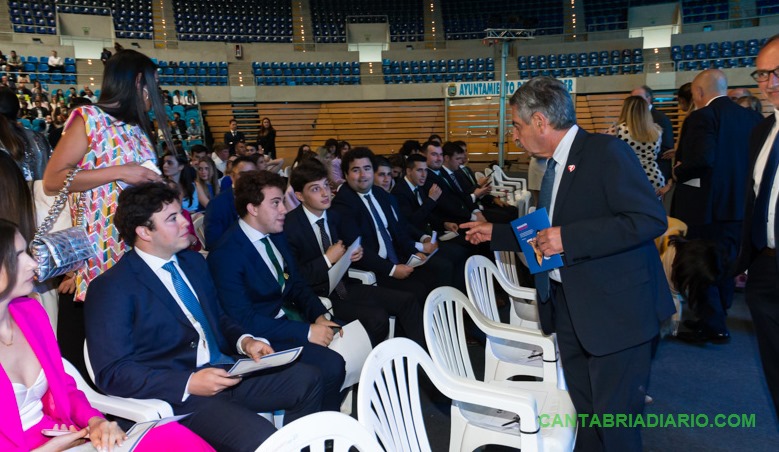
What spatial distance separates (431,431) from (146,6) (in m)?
18.5

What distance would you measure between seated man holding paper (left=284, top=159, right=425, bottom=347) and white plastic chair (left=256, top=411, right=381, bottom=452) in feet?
6.21

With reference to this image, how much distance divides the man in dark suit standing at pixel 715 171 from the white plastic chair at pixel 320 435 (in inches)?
127

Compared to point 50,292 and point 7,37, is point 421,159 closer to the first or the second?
point 50,292

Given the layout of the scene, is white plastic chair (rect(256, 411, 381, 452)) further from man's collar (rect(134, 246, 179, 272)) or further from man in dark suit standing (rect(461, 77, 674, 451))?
man's collar (rect(134, 246, 179, 272))

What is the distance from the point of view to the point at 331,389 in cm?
233

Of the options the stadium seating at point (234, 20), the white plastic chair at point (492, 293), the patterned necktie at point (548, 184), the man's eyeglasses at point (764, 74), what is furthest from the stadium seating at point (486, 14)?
the patterned necktie at point (548, 184)

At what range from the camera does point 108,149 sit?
6.55ft

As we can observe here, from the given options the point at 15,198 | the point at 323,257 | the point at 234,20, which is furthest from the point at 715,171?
the point at 234,20

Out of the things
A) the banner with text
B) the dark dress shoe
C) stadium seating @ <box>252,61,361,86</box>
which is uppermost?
stadium seating @ <box>252,61,361,86</box>

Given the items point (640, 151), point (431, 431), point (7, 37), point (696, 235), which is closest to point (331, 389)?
point (431, 431)

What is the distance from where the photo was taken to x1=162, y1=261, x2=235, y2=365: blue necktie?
2.00 m

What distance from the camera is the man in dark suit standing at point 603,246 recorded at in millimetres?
1727

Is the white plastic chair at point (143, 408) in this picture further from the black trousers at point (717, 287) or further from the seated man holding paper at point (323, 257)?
the black trousers at point (717, 287)

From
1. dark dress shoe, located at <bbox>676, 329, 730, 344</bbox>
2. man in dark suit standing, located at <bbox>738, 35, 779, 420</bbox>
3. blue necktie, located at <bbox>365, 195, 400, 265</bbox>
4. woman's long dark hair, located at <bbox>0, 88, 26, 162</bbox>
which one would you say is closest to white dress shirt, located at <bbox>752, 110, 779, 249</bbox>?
man in dark suit standing, located at <bbox>738, 35, 779, 420</bbox>
